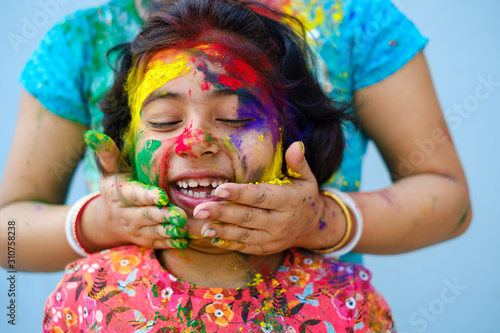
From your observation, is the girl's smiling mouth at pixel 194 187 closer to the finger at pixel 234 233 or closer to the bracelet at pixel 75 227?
the finger at pixel 234 233

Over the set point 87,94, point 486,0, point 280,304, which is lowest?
point 280,304

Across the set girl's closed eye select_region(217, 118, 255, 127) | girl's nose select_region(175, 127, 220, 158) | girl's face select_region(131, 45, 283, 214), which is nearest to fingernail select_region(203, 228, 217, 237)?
girl's face select_region(131, 45, 283, 214)

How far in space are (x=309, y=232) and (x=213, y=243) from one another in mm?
360

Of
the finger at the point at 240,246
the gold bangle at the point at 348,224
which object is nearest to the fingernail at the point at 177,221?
the finger at the point at 240,246

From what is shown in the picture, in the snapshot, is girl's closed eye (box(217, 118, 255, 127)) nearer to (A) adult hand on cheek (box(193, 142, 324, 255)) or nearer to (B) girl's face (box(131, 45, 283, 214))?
(B) girl's face (box(131, 45, 283, 214))

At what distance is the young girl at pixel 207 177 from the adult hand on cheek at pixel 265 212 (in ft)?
0.15

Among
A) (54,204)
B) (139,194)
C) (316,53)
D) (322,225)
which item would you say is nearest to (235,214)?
(139,194)

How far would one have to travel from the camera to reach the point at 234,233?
4.52ft

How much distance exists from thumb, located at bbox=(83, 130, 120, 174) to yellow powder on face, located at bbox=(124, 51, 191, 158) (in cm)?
10

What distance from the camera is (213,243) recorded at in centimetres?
138

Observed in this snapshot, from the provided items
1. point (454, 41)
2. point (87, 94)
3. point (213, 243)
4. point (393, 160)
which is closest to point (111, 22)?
point (87, 94)

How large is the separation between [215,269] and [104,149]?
0.51m

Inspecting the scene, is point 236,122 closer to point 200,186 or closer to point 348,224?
point 200,186

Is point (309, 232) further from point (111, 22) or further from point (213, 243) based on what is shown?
point (111, 22)
